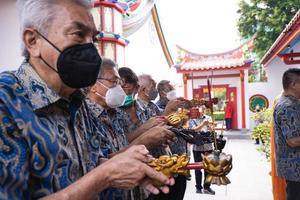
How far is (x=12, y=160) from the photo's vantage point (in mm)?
849

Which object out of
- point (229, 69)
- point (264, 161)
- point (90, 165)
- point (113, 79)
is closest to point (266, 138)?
point (264, 161)

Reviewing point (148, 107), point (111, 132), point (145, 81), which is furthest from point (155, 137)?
point (145, 81)

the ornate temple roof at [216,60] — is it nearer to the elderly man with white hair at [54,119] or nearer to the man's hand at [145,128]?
the man's hand at [145,128]

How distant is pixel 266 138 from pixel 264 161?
2.96m

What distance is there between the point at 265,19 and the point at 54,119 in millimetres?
17023

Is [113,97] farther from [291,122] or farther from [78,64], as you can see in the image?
[291,122]

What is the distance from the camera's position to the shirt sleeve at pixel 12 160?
83cm

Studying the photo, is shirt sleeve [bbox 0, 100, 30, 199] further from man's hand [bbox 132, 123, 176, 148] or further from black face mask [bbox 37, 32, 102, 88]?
man's hand [bbox 132, 123, 176, 148]

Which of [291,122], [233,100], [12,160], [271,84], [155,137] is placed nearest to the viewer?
[12,160]

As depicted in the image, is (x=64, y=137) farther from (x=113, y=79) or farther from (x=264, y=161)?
(x=264, y=161)

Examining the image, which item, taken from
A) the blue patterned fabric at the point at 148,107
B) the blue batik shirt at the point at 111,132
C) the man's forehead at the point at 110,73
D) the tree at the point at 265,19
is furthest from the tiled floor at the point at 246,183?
the tree at the point at 265,19

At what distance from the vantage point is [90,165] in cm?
117

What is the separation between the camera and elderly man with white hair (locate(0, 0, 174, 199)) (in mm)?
881

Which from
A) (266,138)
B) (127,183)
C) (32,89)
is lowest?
(266,138)
